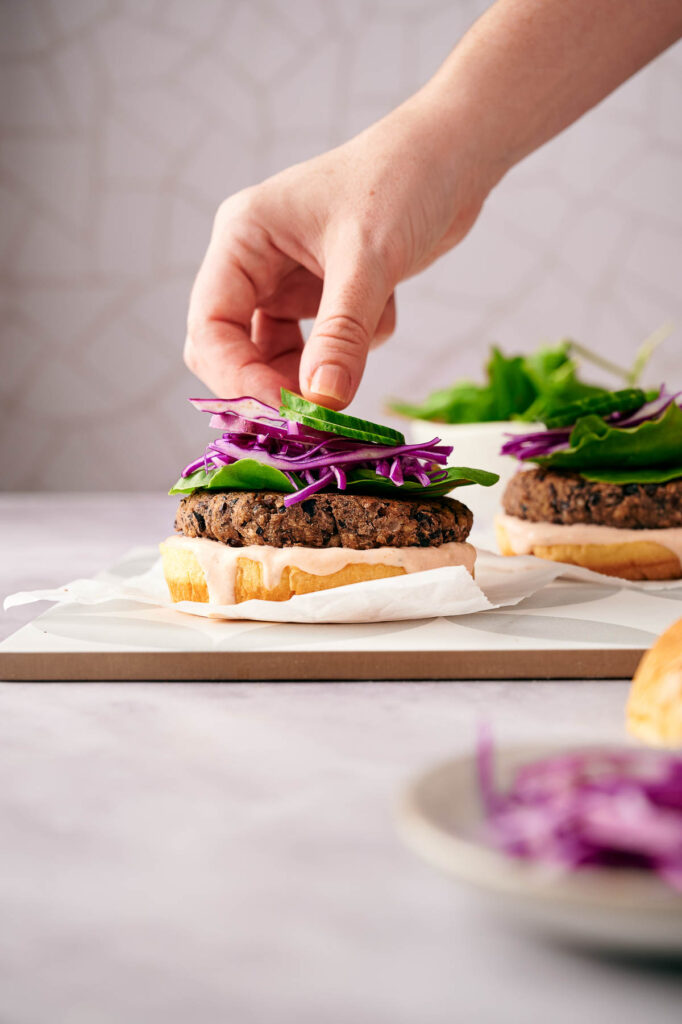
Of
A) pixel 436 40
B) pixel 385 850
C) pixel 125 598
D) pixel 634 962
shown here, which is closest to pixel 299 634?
pixel 125 598

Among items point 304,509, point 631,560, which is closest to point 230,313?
point 304,509

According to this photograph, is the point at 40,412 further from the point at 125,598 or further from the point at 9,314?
the point at 125,598

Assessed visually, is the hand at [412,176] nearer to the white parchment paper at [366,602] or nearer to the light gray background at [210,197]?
the white parchment paper at [366,602]

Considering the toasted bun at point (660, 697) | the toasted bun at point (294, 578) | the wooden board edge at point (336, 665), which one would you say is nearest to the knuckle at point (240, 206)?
the toasted bun at point (294, 578)

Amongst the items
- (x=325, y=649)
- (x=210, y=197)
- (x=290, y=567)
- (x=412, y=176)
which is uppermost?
(x=210, y=197)

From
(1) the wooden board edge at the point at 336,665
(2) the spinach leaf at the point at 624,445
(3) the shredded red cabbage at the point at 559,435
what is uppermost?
(3) the shredded red cabbage at the point at 559,435

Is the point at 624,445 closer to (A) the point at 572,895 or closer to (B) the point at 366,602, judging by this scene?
(B) the point at 366,602
